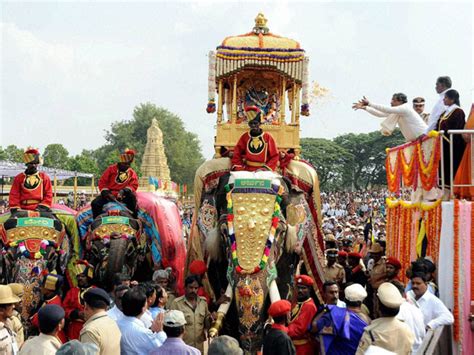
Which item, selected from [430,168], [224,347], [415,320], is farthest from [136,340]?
[430,168]

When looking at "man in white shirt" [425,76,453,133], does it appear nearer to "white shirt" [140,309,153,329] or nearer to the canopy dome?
the canopy dome

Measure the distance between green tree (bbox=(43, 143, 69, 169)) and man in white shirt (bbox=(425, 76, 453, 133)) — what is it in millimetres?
60192

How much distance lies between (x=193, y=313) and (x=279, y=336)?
77.1 inches

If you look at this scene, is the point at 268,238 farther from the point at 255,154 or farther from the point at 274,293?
the point at 255,154

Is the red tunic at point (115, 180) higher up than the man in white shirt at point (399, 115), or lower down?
lower down

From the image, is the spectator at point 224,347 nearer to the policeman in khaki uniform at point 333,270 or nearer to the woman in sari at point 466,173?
the policeman in khaki uniform at point 333,270

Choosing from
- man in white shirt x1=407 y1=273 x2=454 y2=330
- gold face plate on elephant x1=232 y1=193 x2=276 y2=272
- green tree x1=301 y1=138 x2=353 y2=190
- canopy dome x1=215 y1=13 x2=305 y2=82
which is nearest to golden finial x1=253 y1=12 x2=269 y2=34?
canopy dome x1=215 y1=13 x2=305 y2=82

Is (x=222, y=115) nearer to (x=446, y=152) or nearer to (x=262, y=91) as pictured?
(x=262, y=91)

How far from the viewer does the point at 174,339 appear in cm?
523

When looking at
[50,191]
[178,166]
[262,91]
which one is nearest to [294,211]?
[50,191]

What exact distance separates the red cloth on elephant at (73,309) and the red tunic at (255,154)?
2.60 meters

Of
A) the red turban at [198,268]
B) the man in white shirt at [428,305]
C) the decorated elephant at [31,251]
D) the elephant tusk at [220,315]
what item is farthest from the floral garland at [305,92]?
the man in white shirt at [428,305]

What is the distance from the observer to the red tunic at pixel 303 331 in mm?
6676

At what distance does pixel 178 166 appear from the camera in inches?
2940
